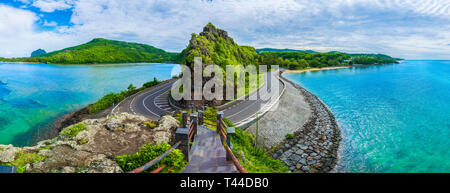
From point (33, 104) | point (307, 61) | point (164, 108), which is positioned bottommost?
point (33, 104)

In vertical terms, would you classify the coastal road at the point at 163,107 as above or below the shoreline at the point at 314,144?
above

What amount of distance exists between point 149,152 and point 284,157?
1446cm

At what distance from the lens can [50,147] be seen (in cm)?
539

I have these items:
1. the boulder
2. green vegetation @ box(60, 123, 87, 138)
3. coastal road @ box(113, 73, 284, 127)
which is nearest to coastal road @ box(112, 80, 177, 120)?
coastal road @ box(113, 73, 284, 127)

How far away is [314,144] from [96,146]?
64.2ft

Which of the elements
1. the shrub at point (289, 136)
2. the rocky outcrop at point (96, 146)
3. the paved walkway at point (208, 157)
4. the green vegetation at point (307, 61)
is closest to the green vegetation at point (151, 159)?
the rocky outcrop at point (96, 146)

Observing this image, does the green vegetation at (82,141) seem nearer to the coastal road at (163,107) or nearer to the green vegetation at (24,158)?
the green vegetation at (24,158)

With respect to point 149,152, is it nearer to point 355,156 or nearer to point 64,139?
point 64,139

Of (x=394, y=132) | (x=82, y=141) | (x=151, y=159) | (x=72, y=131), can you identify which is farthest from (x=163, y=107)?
(x=394, y=132)

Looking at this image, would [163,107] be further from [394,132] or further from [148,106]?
[394,132]

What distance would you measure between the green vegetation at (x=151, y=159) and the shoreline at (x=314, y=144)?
12.8 meters

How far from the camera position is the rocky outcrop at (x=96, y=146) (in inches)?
184

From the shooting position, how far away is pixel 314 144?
62.4 feet
